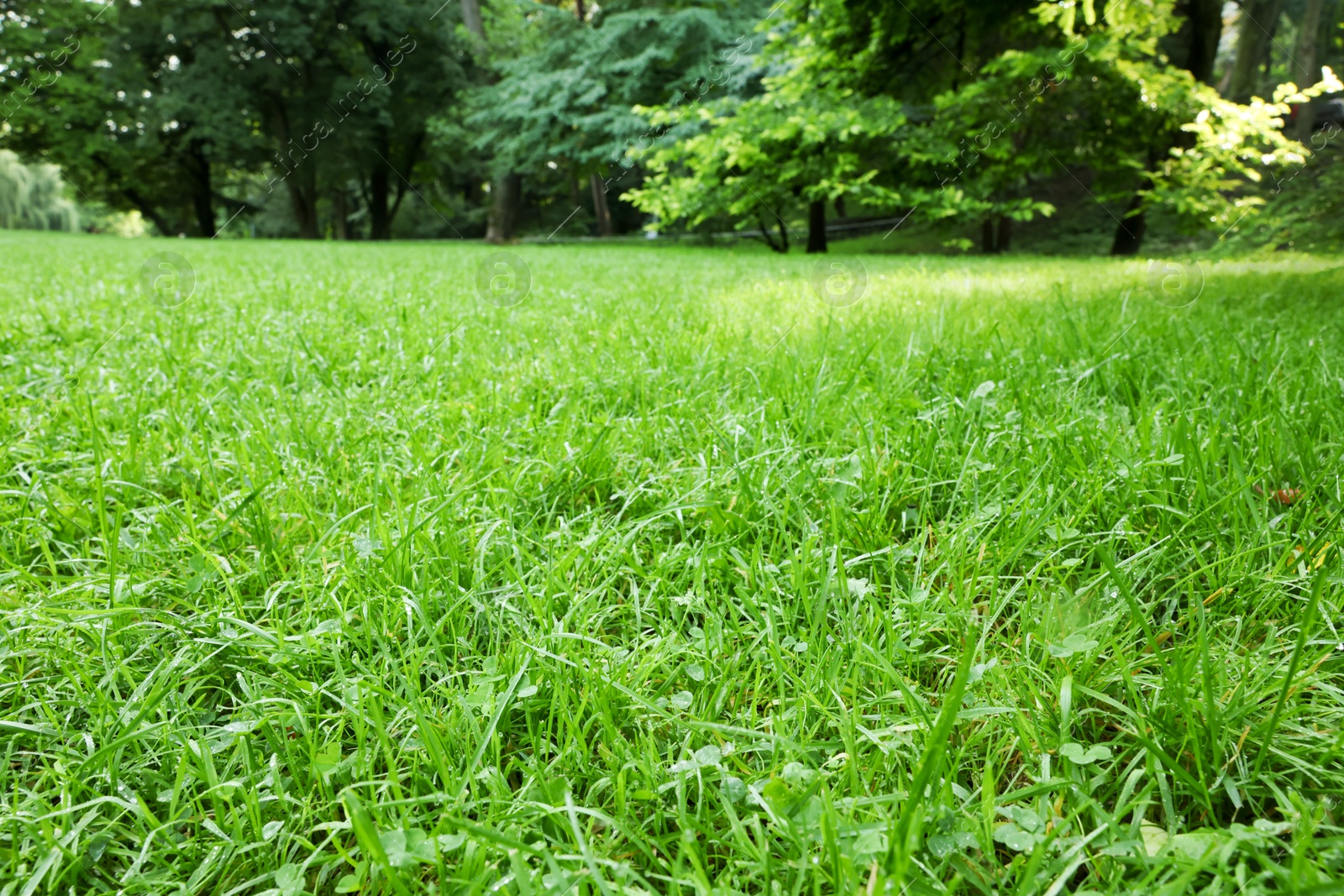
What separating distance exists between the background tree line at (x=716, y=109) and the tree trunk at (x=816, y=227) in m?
0.05

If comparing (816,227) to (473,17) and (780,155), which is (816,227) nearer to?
(780,155)

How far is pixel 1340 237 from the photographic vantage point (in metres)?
5.18

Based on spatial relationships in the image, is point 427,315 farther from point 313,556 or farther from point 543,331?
point 313,556

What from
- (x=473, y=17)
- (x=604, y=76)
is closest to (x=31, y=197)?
(x=473, y=17)

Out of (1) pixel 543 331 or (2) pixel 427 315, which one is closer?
(1) pixel 543 331

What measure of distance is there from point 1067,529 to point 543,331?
8.68 ft

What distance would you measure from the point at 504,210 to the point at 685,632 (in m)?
20.1

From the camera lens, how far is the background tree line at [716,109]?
8875 mm

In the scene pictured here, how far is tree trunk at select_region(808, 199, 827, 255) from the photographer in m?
12.9

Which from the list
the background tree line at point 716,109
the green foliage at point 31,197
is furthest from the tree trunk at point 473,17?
the green foliage at point 31,197

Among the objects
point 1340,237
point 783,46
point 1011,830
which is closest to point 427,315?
point 1011,830

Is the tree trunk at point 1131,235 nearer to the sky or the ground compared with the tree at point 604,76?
nearer to the ground

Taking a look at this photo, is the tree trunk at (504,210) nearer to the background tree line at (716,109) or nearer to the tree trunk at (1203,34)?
the background tree line at (716,109)

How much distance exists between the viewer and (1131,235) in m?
11.4
